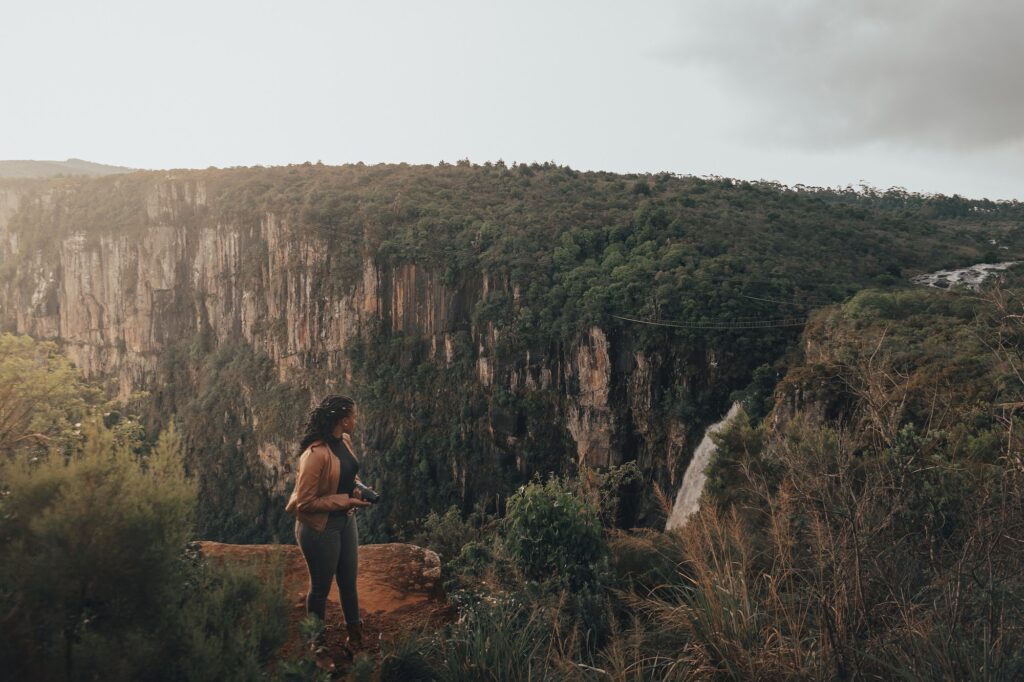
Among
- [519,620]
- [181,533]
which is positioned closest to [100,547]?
[181,533]

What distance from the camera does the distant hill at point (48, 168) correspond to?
90812 mm

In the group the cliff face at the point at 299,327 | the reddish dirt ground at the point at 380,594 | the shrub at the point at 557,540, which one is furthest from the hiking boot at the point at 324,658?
the cliff face at the point at 299,327

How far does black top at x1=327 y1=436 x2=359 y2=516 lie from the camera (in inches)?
165

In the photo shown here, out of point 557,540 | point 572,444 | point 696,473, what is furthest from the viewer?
point 572,444

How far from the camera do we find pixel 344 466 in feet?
13.8

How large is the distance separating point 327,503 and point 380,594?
203 cm

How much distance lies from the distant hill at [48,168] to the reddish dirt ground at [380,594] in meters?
89.5

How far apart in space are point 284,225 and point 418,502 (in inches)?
741

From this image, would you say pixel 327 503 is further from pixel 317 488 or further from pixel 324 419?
pixel 324 419

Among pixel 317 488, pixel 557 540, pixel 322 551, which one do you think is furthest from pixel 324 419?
pixel 557 540

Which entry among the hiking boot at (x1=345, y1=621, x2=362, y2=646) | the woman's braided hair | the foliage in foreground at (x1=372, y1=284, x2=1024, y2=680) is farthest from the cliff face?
the woman's braided hair

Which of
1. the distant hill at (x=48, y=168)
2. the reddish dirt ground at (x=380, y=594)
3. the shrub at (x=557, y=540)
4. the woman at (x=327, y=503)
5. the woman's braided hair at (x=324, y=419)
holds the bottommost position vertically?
the reddish dirt ground at (x=380, y=594)

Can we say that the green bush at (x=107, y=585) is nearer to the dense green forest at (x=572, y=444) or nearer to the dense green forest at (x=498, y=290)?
the dense green forest at (x=572, y=444)

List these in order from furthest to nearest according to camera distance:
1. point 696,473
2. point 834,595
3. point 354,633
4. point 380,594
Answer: point 696,473, point 380,594, point 354,633, point 834,595
